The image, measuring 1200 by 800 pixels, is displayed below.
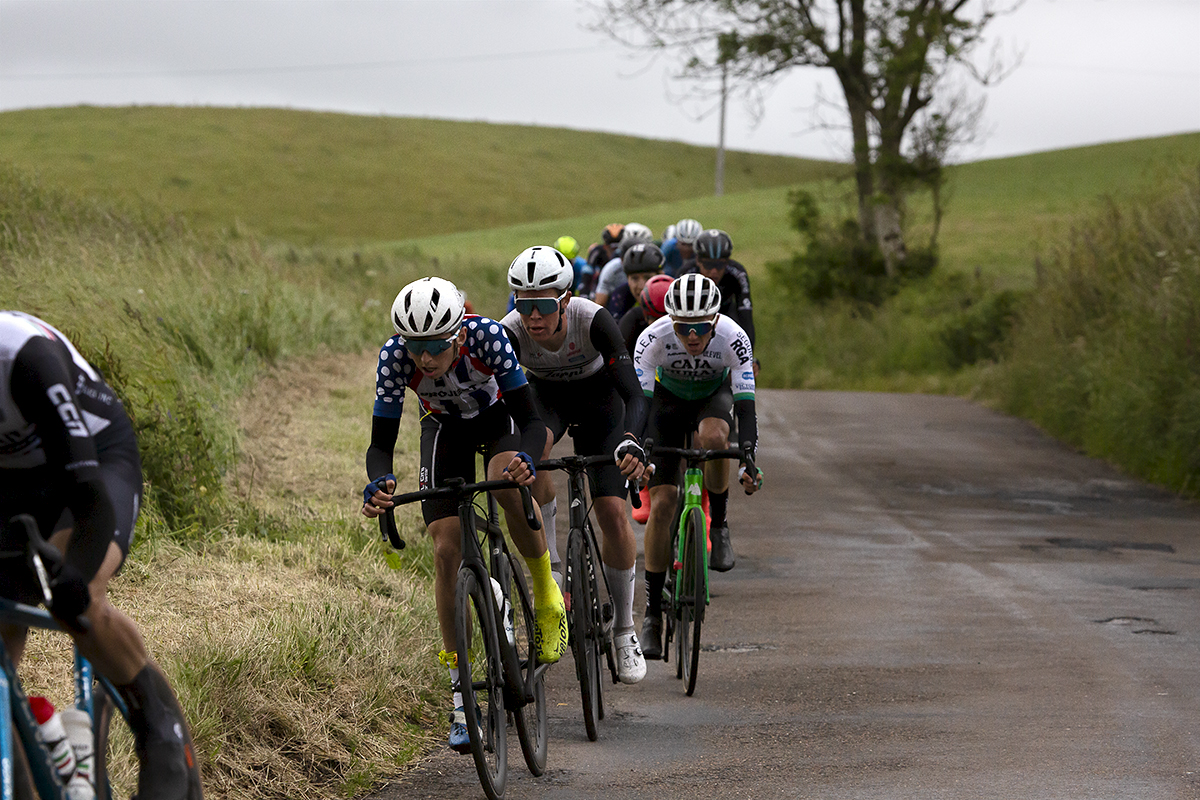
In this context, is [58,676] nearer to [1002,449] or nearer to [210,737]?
[210,737]

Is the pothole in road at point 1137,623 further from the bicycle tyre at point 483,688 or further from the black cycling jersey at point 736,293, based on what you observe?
the bicycle tyre at point 483,688

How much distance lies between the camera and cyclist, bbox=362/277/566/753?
5516mm

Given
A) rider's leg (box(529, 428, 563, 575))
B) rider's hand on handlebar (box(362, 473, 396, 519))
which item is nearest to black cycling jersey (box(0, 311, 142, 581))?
rider's hand on handlebar (box(362, 473, 396, 519))

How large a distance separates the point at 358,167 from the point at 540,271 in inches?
2723

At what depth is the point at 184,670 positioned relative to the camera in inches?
219

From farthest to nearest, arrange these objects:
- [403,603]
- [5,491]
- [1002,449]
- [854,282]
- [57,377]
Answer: [854,282], [1002,449], [403,603], [5,491], [57,377]

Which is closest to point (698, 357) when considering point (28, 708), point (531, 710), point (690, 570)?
point (690, 570)

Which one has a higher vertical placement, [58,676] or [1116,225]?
[1116,225]

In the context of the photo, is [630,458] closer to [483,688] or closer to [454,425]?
[454,425]

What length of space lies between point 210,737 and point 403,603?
2468 millimetres

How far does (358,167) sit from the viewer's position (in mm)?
73938

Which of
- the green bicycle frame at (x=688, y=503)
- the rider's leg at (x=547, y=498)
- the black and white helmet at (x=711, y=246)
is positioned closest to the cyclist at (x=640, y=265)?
the black and white helmet at (x=711, y=246)

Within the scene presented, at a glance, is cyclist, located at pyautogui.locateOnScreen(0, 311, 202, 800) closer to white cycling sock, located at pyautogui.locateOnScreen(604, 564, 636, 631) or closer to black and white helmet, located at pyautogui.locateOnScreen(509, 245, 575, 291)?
black and white helmet, located at pyautogui.locateOnScreen(509, 245, 575, 291)

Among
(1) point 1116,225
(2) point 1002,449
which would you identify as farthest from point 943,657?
(1) point 1116,225
